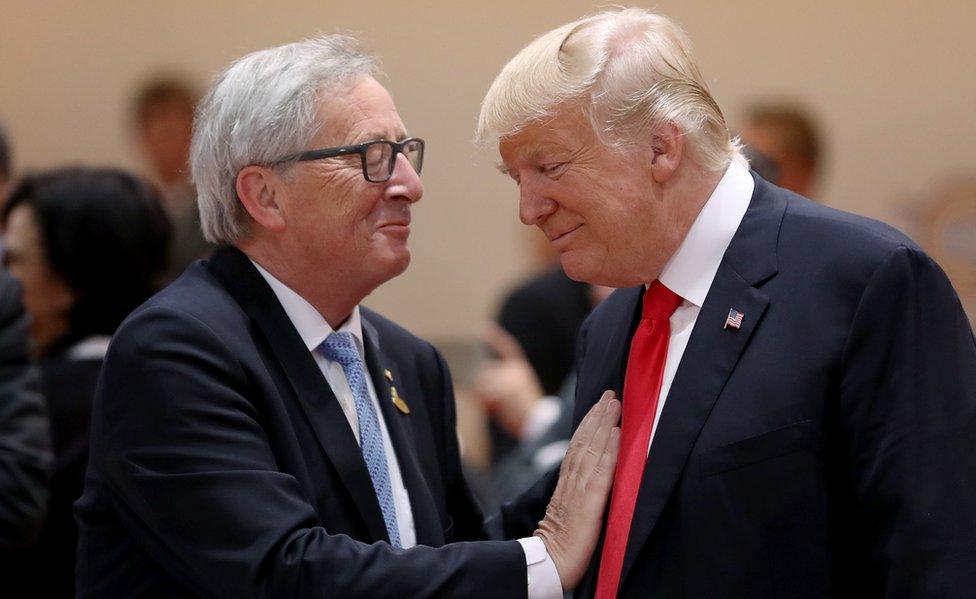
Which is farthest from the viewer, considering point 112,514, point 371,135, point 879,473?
point 371,135

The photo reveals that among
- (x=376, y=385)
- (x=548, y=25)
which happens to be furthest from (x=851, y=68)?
(x=376, y=385)

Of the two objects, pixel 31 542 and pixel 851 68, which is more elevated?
pixel 851 68

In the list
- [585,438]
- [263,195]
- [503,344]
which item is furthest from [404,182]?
[503,344]

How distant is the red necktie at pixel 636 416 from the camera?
2471 mm

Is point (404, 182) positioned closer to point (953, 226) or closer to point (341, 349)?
point (341, 349)

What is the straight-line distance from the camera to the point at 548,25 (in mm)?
6906

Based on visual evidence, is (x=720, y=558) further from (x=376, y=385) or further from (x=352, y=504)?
(x=376, y=385)

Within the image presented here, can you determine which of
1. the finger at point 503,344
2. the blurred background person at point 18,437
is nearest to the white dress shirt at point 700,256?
the blurred background person at point 18,437

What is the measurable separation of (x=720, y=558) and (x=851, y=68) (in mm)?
4885

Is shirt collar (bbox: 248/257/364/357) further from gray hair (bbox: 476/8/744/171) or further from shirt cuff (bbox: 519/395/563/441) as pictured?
shirt cuff (bbox: 519/395/563/441)

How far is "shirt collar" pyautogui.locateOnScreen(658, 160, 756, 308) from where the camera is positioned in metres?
2.49

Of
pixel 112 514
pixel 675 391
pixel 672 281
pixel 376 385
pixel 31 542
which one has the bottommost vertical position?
pixel 31 542

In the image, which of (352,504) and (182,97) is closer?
(352,504)

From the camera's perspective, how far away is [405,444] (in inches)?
112
